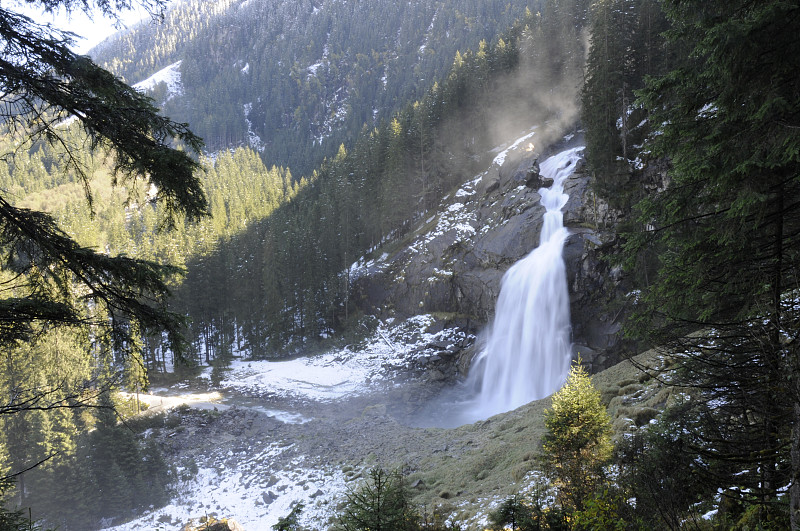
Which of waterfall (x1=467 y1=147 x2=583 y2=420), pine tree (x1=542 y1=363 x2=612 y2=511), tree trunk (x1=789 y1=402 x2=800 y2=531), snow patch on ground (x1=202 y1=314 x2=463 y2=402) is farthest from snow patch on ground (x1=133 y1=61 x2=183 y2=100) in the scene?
tree trunk (x1=789 y1=402 x2=800 y2=531)

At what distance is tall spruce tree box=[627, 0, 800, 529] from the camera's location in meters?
3.80

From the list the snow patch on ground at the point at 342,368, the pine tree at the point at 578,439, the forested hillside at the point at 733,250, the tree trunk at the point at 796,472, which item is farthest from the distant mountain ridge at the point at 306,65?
the tree trunk at the point at 796,472

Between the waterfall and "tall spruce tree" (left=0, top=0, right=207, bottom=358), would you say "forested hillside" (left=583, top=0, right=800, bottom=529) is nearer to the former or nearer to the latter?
"tall spruce tree" (left=0, top=0, right=207, bottom=358)

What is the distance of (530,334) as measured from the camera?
26.6m

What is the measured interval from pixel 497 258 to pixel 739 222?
27.2 m

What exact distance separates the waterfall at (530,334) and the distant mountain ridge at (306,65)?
7871 centimetres

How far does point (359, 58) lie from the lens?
13950 centimetres

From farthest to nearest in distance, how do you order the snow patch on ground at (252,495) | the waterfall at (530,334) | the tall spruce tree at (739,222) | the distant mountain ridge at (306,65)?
the distant mountain ridge at (306,65), the waterfall at (530,334), the snow patch on ground at (252,495), the tall spruce tree at (739,222)

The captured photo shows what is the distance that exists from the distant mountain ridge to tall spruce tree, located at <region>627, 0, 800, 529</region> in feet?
323

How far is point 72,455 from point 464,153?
1645 inches

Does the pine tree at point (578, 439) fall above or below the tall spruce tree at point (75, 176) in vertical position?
below

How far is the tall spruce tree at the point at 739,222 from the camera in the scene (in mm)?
3797

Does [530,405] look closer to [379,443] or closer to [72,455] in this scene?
[379,443]

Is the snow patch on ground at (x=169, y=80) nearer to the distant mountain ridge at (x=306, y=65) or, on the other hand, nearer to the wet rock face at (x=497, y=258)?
the distant mountain ridge at (x=306, y=65)
